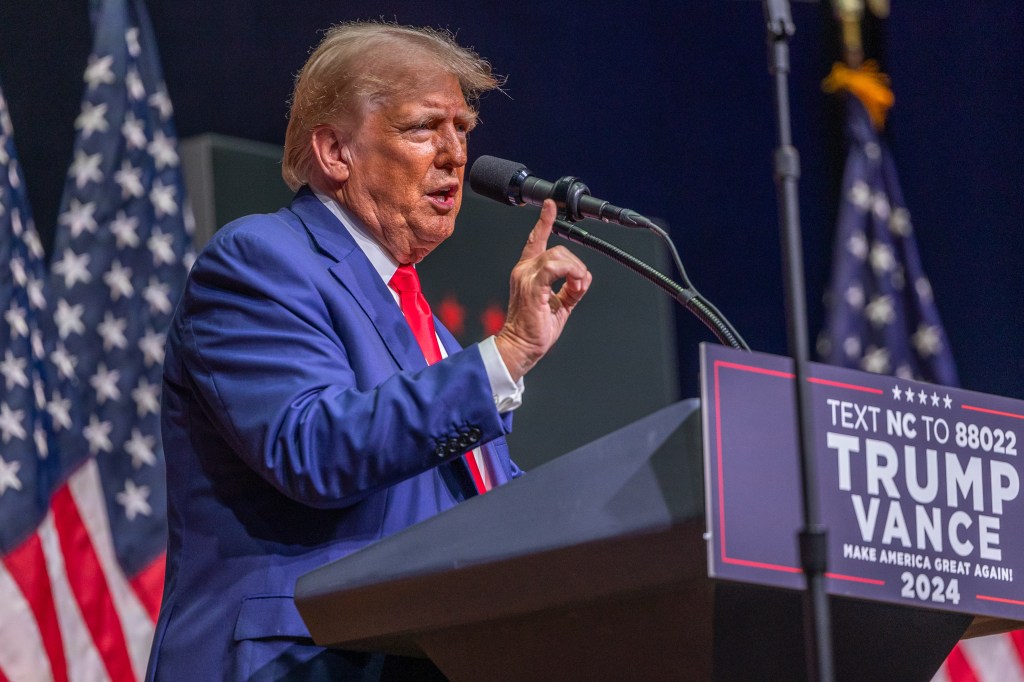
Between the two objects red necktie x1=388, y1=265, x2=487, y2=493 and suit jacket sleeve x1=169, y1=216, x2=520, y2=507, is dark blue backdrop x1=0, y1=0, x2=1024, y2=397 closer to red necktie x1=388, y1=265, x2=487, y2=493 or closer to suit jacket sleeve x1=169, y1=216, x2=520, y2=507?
red necktie x1=388, y1=265, x2=487, y2=493

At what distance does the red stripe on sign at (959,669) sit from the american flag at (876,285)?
1155 millimetres

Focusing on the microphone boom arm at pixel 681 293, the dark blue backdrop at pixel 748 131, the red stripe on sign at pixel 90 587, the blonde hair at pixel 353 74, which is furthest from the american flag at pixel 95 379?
the microphone boom arm at pixel 681 293

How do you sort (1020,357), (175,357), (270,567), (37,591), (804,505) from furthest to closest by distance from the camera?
1. (1020,357)
2. (37,591)
3. (175,357)
4. (270,567)
5. (804,505)

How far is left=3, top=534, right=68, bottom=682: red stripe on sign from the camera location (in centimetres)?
292

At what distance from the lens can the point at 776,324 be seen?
4758mm

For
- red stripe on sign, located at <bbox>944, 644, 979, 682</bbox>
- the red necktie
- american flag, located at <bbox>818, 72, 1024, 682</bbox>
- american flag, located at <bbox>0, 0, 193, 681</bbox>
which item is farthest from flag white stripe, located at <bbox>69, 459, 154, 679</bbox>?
american flag, located at <bbox>818, 72, 1024, 682</bbox>

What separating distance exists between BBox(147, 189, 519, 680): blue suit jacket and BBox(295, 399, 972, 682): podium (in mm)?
146

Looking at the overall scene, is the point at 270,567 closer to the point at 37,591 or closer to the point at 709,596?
the point at 709,596

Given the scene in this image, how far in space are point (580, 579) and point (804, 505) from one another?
0.21 m

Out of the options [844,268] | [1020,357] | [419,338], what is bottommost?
[419,338]

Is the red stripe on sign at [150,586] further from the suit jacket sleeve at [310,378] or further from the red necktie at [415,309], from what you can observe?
the suit jacket sleeve at [310,378]

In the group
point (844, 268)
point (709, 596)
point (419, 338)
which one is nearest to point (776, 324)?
point (844, 268)

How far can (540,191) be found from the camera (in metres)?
Result: 1.74

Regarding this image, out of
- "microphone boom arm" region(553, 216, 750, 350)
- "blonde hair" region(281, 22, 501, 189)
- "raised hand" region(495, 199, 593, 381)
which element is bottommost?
"raised hand" region(495, 199, 593, 381)
